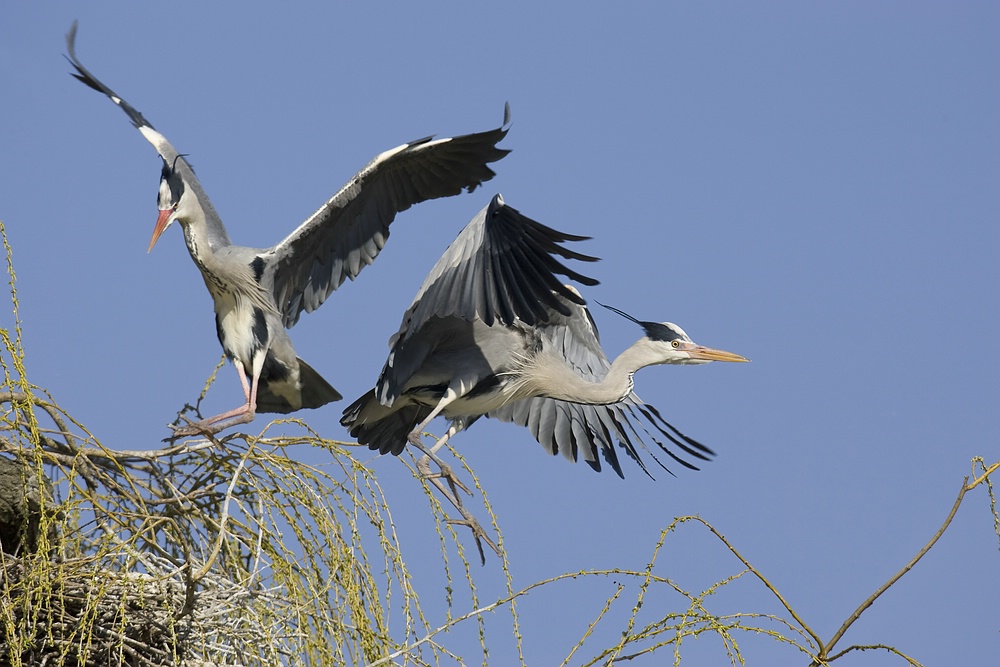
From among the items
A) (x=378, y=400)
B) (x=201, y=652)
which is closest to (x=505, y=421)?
(x=378, y=400)

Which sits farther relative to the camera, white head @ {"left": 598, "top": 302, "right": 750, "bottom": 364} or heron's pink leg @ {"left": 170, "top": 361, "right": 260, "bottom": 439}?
white head @ {"left": 598, "top": 302, "right": 750, "bottom": 364}

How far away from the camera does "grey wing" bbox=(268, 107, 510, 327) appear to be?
17.4ft

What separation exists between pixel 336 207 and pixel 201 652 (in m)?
2.05

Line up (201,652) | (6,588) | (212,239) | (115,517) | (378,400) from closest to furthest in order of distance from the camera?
(6,588), (115,517), (201,652), (212,239), (378,400)

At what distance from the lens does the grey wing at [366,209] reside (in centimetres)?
530

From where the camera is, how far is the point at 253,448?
Result: 4008 millimetres

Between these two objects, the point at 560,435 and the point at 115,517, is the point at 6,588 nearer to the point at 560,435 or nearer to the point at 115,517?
the point at 115,517

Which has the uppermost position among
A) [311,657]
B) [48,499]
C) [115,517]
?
[48,499]

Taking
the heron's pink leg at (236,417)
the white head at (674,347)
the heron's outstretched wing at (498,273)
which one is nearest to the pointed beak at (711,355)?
the white head at (674,347)

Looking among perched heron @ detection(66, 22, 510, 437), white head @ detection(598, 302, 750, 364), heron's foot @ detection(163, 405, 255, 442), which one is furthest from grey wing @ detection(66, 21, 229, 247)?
white head @ detection(598, 302, 750, 364)

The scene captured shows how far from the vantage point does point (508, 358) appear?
6.14 m

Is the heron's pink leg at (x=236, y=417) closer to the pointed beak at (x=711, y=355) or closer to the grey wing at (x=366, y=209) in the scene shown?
the grey wing at (x=366, y=209)

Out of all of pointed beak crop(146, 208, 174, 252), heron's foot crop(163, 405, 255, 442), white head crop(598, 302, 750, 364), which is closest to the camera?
heron's foot crop(163, 405, 255, 442)

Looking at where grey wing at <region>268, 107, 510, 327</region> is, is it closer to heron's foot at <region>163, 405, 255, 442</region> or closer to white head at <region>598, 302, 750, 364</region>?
heron's foot at <region>163, 405, 255, 442</region>
